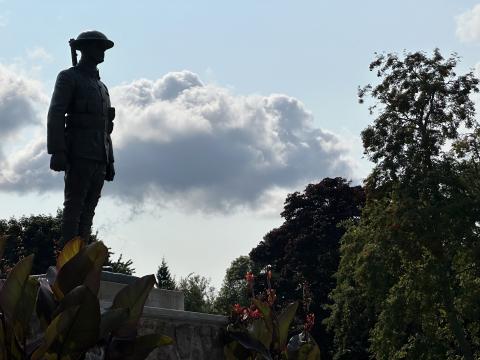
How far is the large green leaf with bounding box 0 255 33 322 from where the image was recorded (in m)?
6.01

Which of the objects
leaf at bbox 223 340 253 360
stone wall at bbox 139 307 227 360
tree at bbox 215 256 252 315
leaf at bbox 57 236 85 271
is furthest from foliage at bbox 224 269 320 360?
tree at bbox 215 256 252 315

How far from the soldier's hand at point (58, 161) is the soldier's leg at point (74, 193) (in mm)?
230

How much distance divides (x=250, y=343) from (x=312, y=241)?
35.7 metres

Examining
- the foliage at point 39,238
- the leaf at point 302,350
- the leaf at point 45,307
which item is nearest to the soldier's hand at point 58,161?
the leaf at point 302,350

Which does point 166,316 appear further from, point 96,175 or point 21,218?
point 21,218

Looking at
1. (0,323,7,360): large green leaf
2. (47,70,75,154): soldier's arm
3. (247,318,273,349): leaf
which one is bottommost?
(0,323,7,360): large green leaf

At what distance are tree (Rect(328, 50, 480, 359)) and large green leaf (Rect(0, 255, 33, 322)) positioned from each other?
67.6ft

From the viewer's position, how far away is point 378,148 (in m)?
28.5

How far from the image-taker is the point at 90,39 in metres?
9.91

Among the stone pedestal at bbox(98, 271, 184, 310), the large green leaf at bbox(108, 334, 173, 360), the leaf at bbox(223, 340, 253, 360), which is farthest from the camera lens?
the stone pedestal at bbox(98, 271, 184, 310)

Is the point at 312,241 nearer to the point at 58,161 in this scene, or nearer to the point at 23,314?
the point at 58,161

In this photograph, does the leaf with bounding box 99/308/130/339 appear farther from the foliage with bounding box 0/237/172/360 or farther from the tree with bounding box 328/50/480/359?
the tree with bounding box 328/50/480/359

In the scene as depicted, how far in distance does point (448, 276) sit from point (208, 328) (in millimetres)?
18702

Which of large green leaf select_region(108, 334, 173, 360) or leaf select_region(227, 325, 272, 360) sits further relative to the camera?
leaf select_region(227, 325, 272, 360)
